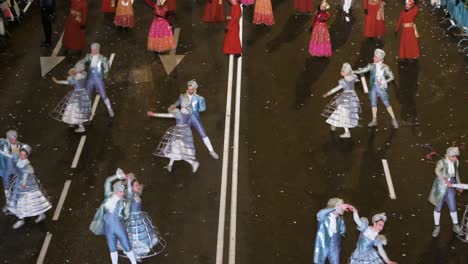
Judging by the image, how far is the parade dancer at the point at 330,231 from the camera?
11.3 metres

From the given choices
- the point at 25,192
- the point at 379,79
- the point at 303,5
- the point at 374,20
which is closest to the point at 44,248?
the point at 25,192

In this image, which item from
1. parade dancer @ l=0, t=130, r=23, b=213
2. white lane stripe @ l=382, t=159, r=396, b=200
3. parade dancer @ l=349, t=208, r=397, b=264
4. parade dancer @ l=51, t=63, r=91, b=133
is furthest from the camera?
parade dancer @ l=51, t=63, r=91, b=133

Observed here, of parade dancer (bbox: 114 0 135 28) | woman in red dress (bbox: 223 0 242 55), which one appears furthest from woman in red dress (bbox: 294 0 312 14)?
parade dancer (bbox: 114 0 135 28)

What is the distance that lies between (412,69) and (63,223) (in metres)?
9.05

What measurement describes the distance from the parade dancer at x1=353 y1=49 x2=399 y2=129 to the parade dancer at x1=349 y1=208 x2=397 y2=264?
180 inches

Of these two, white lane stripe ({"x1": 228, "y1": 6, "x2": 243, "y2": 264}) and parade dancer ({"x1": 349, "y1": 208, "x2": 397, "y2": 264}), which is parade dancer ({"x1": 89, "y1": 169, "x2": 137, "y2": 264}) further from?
parade dancer ({"x1": 349, "y1": 208, "x2": 397, "y2": 264})

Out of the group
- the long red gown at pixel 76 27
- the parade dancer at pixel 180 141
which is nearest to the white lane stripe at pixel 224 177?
the parade dancer at pixel 180 141

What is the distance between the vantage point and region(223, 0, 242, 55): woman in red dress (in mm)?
18000

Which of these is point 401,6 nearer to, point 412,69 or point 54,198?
point 412,69

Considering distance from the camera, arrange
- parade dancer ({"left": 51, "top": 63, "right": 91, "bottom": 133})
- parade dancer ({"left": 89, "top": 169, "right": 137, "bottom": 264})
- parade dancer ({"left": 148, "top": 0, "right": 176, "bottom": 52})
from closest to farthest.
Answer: parade dancer ({"left": 89, "top": 169, "right": 137, "bottom": 264}), parade dancer ({"left": 51, "top": 63, "right": 91, "bottom": 133}), parade dancer ({"left": 148, "top": 0, "right": 176, "bottom": 52})

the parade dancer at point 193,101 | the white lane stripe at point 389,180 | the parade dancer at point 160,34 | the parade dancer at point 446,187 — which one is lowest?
the white lane stripe at point 389,180

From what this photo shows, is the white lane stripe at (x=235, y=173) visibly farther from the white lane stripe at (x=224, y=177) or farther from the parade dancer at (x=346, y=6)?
Answer: the parade dancer at (x=346, y=6)

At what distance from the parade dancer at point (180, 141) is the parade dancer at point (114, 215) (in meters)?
2.55

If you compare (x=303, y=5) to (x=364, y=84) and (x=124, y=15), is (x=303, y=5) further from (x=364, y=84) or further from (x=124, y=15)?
(x=124, y=15)
